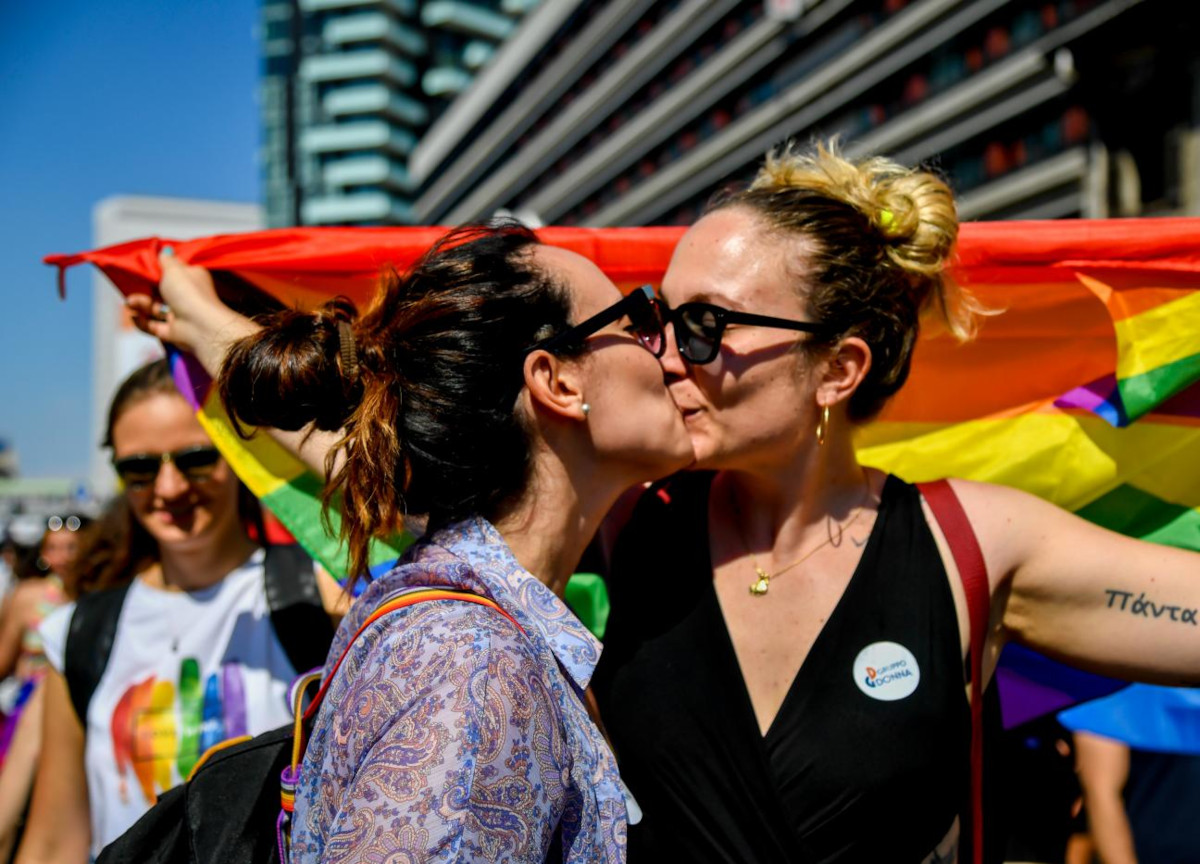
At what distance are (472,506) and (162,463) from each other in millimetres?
1639

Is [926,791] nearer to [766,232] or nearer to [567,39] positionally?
[766,232]

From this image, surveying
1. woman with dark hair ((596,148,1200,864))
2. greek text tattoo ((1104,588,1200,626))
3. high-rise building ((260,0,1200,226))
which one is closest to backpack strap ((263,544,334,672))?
woman with dark hair ((596,148,1200,864))

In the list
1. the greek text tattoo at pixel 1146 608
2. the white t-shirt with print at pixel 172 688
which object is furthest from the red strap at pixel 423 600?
the white t-shirt with print at pixel 172 688

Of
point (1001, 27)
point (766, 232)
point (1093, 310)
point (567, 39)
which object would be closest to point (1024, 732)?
point (1093, 310)

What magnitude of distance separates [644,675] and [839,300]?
94 centimetres

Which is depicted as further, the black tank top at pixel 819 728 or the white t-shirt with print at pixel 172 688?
the white t-shirt with print at pixel 172 688

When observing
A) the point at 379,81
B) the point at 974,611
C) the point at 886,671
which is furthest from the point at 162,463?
the point at 379,81

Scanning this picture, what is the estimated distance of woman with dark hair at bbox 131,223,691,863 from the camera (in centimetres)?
138

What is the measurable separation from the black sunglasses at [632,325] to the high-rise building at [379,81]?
283 feet

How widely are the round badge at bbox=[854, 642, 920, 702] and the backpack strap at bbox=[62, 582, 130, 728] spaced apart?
6.97 feet

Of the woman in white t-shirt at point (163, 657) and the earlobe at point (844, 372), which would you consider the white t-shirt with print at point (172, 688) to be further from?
the earlobe at point (844, 372)

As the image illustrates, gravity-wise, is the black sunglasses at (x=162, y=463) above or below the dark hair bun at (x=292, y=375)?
below

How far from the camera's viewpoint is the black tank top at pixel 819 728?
78.5 inches

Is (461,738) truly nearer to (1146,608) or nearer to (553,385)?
(553,385)
